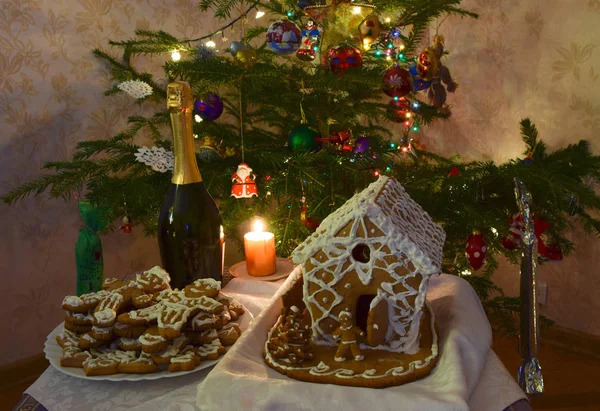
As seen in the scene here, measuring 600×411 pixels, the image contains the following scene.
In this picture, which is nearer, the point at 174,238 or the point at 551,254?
the point at 174,238

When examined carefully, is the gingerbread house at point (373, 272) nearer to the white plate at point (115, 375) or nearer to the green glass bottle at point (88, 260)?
the white plate at point (115, 375)

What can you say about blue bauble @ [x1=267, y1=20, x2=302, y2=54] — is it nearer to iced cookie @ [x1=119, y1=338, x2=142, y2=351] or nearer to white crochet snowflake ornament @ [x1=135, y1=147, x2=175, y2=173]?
white crochet snowflake ornament @ [x1=135, y1=147, x2=175, y2=173]

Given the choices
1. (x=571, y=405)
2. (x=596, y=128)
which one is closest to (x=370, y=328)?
(x=571, y=405)

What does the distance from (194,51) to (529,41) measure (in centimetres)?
154

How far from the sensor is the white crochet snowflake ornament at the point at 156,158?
1187mm

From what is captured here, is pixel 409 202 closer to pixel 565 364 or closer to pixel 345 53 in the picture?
pixel 345 53

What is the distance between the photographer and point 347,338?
69 cm

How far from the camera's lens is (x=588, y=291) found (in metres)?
2.15

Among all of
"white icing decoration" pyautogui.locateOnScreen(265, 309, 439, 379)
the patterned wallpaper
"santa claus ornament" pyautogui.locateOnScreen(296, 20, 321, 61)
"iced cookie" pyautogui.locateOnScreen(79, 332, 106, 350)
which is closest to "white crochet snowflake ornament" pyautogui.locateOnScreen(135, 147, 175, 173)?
"santa claus ornament" pyautogui.locateOnScreen(296, 20, 321, 61)

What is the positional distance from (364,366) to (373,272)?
0.13 meters

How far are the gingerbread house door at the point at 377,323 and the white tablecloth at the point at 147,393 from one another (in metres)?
0.14

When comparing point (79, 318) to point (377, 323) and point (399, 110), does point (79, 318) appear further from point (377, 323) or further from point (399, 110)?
point (399, 110)

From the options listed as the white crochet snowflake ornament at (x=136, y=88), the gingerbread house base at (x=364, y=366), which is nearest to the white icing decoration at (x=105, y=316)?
the gingerbread house base at (x=364, y=366)

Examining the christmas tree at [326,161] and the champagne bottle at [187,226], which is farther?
the christmas tree at [326,161]
